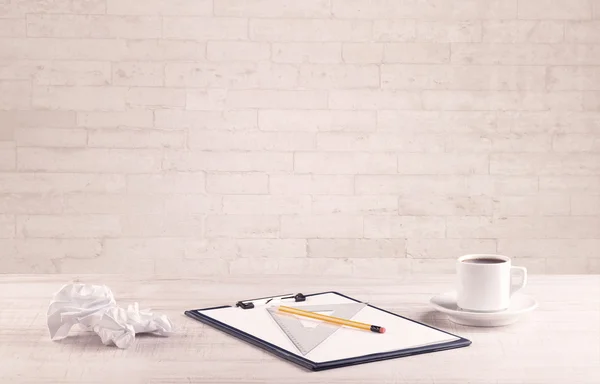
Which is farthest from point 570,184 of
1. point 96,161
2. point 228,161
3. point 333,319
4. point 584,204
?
point 333,319

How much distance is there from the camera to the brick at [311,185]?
132 inches

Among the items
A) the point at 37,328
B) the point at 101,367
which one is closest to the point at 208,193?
the point at 37,328

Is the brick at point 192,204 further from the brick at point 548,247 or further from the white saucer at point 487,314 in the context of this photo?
the white saucer at point 487,314

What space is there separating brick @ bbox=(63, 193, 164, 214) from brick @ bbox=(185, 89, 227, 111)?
0.40 m

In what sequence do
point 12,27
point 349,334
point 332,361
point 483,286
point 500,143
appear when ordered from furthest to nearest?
point 500,143
point 12,27
point 483,286
point 349,334
point 332,361

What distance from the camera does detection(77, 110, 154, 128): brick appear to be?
3.31m

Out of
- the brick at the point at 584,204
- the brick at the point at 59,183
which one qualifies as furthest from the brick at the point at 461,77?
the brick at the point at 59,183

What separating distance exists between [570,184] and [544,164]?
0.14m

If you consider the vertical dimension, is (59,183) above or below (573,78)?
below

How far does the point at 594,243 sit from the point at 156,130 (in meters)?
1.86

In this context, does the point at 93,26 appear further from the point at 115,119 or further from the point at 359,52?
the point at 359,52

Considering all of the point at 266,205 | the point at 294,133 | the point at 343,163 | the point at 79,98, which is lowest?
the point at 266,205

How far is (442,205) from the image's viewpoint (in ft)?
11.1

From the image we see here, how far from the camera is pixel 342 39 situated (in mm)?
3320
